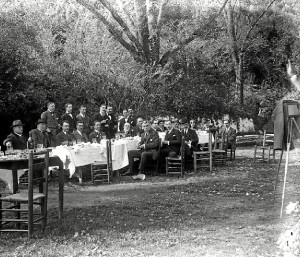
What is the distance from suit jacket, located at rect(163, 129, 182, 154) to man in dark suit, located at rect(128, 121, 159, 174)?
2.01 ft

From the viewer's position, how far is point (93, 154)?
482 inches

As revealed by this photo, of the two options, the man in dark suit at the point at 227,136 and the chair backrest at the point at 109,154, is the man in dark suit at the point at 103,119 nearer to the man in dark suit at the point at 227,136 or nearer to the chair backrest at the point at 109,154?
the chair backrest at the point at 109,154

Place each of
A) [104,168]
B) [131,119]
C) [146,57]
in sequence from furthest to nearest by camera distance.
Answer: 1. [146,57]
2. [131,119]
3. [104,168]

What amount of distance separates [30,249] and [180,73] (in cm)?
1765

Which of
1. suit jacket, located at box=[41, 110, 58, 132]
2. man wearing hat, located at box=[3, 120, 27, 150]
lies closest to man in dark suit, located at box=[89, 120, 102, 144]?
suit jacket, located at box=[41, 110, 58, 132]

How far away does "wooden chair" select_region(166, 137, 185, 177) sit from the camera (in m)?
13.3

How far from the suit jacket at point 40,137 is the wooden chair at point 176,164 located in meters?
3.17

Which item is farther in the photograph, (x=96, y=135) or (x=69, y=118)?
(x=69, y=118)

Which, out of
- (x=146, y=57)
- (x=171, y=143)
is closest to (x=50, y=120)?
(x=171, y=143)

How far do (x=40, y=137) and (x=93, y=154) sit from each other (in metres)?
1.40

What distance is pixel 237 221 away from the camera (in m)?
7.60

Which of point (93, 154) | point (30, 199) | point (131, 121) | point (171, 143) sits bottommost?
point (30, 199)

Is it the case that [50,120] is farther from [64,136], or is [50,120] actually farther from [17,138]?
[17,138]

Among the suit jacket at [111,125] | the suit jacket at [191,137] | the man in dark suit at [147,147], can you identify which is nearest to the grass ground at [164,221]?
the man in dark suit at [147,147]
